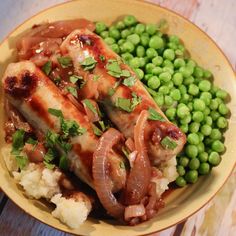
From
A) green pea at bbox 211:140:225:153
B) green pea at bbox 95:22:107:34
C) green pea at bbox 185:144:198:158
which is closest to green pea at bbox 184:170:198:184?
green pea at bbox 185:144:198:158

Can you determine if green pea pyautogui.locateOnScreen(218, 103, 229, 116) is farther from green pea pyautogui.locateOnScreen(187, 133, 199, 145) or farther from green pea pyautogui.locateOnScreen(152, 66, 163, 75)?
green pea pyautogui.locateOnScreen(152, 66, 163, 75)

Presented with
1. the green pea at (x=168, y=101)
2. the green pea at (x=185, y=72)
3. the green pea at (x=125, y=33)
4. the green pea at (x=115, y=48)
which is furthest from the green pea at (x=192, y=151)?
the green pea at (x=125, y=33)

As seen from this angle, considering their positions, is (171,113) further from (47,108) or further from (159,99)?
(47,108)

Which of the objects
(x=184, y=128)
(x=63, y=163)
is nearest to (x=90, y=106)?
(x=63, y=163)

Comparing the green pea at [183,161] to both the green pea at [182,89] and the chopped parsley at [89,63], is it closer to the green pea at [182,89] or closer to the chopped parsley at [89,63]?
the green pea at [182,89]

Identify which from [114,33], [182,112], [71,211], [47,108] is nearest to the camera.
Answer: [71,211]

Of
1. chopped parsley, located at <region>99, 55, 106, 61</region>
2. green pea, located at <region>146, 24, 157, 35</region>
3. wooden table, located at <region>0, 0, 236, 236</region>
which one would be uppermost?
green pea, located at <region>146, 24, 157, 35</region>
